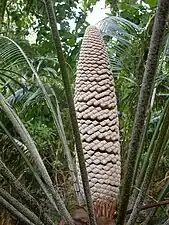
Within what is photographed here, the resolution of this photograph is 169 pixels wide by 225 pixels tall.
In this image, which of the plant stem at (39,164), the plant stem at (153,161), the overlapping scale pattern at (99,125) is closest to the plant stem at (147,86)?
the plant stem at (153,161)

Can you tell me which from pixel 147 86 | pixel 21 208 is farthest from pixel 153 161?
pixel 21 208

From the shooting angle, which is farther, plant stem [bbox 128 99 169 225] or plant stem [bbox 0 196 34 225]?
plant stem [bbox 0 196 34 225]

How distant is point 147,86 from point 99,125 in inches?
23.6

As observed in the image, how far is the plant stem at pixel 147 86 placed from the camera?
31.2 inches

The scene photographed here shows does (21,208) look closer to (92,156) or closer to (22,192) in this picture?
(22,192)

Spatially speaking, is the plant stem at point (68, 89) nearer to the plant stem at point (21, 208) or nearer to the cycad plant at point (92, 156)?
the cycad plant at point (92, 156)

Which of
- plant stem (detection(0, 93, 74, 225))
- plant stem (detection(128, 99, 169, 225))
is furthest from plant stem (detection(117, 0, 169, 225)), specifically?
plant stem (detection(0, 93, 74, 225))

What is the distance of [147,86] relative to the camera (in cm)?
91

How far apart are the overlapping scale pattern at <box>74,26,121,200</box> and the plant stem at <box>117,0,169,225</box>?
298 mm

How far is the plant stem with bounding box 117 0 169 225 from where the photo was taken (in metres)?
0.79

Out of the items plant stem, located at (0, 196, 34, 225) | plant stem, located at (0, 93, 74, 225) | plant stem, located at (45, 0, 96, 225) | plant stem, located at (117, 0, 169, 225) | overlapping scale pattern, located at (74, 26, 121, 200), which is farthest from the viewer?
overlapping scale pattern, located at (74, 26, 121, 200)

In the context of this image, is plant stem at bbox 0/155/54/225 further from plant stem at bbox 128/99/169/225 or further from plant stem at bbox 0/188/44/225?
plant stem at bbox 128/99/169/225

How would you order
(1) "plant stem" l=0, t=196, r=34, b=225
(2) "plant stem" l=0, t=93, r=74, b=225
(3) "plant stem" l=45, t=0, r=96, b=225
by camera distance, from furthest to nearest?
1. (2) "plant stem" l=0, t=93, r=74, b=225
2. (1) "plant stem" l=0, t=196, r=34, b=225
3. (3) "plant stem" l=45, t=0, r=96, b=225

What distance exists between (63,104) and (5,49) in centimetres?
42
